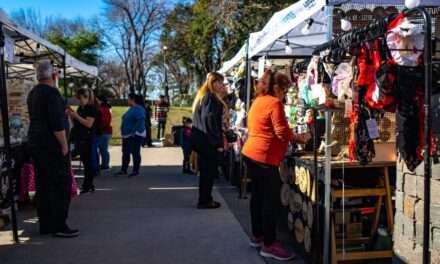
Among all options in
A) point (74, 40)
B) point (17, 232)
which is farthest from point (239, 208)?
point (74, 40)

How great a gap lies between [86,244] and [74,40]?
4869 cm

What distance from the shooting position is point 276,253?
181 inches

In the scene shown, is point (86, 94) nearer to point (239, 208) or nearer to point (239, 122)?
point (239, 122)

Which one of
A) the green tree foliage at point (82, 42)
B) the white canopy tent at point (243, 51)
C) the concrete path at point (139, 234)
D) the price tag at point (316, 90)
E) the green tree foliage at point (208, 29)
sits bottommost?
the concrete path at point (139, 234)

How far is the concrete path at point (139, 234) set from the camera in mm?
4750

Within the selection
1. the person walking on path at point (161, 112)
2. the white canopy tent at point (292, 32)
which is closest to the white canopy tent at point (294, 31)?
the white canopy tent at point (292, 32)

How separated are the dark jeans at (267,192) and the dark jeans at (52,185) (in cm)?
192

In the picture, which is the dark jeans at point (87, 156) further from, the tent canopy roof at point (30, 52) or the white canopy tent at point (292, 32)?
the white canopy tent at point (292, 32)

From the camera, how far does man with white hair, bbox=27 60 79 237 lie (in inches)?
200

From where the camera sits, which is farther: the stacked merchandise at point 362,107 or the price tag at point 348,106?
the price tag at point 348,106

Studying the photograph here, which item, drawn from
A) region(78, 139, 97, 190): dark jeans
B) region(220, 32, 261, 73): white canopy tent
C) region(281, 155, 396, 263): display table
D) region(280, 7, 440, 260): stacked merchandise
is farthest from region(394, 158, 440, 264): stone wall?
region(78, 139, 97, 190): dark jeans

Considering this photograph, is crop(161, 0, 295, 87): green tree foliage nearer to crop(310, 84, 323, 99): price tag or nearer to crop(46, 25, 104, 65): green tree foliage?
crop(46, 25, 104, 65): green tree foliage

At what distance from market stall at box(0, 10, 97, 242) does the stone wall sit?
3611 mm

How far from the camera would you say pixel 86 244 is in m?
5.16
